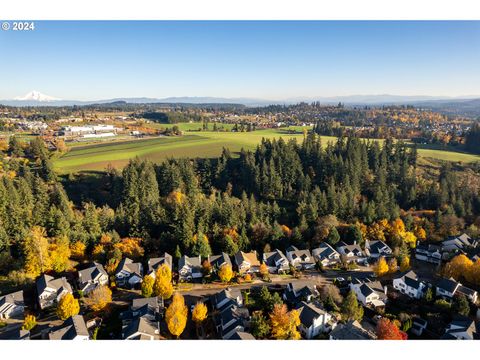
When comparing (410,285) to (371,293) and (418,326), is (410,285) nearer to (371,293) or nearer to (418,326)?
(371,293)

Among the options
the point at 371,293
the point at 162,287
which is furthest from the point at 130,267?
the point at 371,293

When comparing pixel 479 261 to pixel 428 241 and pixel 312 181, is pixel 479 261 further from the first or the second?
pixel 312 181

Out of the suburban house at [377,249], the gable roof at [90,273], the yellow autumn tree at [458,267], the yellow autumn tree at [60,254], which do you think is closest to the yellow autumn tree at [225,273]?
the gable roof at [90,273]

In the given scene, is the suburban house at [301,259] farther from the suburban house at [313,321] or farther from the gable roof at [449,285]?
the gable roof at [449,285]

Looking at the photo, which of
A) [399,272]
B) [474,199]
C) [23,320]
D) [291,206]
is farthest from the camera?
[291,206]

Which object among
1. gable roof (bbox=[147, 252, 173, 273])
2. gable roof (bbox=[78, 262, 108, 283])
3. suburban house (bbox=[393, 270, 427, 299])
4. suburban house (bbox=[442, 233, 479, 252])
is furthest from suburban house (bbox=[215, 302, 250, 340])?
suburban house (bbox=[442, 233, 479, 252])

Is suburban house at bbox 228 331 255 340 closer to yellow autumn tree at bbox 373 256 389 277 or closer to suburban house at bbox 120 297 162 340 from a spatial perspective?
suburban house at bbox 120 297 162 340

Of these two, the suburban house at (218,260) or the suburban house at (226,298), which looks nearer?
the suburban house at (226,298)

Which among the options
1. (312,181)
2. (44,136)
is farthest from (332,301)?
(44,136)
